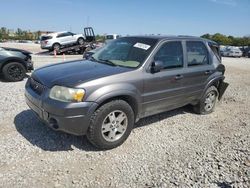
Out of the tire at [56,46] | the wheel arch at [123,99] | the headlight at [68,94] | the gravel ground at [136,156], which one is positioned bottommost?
the gravel ground at [136,156]

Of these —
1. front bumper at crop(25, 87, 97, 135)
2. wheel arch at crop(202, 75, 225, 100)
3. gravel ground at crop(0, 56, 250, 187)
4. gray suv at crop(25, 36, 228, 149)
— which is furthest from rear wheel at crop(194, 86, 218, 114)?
front bumper at crop(25, 87, 97, 135)

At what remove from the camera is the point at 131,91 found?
406cm

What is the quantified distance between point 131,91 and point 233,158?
191cm

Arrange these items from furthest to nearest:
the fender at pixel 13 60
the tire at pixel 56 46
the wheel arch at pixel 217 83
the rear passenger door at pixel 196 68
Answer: the tire at pixel 56 46
the fender at pixel 13 60
the wheel arch at pixel 217 83
the rear passenger door at pixel 196 68

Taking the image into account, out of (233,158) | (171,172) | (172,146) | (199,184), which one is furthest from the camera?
(172,146)

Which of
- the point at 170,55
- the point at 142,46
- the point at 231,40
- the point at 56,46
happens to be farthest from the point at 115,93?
the point at 231,40

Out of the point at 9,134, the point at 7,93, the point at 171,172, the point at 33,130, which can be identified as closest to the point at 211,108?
the point at 171,172

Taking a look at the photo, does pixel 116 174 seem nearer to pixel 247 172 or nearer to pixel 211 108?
pixel 247 172

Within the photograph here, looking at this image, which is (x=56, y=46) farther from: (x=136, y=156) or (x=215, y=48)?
(x=136, y=156)

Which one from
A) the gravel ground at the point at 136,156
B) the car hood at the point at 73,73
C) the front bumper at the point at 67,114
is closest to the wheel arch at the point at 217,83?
the gravel ground at the point at 136,156

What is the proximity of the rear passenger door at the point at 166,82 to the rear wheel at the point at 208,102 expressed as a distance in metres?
0.95

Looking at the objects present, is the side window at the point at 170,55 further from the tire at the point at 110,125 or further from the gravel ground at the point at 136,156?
the gravel ground at the point at 136,156

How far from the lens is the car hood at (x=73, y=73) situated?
3.71 meters

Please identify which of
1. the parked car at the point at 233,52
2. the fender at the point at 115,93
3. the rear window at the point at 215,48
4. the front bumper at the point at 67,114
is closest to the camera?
the front bumper at the point at 67,114
